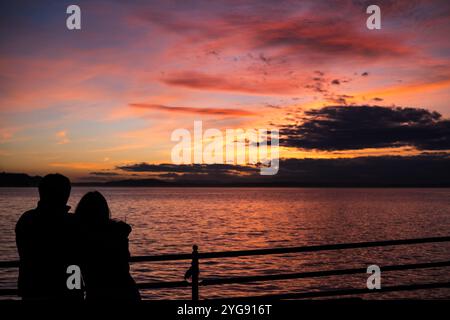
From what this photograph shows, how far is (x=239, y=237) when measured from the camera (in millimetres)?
52250

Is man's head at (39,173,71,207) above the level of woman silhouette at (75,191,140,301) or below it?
above

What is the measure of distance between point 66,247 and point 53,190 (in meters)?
0.59

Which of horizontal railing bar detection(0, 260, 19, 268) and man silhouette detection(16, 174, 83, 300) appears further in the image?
horizontal railing bar detection(0, 260, 19, 268)

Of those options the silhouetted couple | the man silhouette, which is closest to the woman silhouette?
the silhouetted couple

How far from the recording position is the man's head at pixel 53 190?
486cm

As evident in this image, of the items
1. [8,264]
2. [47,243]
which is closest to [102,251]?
[47,243]

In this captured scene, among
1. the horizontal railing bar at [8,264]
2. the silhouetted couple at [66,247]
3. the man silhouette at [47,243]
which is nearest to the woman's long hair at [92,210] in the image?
the silhouetted couple at [66,247]

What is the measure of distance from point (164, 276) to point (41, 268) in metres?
22.7

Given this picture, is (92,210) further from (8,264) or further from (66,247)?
(8,264)

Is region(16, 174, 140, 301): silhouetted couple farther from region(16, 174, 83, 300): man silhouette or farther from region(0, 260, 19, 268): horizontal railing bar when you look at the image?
region(0, 260, 19, 268): horizontal railing bar

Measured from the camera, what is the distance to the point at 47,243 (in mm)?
4875

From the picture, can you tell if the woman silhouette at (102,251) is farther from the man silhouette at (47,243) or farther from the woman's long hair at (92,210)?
the man silhouette at (47,243)

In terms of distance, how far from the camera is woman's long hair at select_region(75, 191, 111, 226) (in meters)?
5.10
